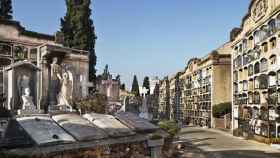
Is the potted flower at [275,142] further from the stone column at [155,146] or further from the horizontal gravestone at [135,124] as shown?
the stone column at [155,146]

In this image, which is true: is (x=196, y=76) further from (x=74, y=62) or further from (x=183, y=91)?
(x=74, y=62)

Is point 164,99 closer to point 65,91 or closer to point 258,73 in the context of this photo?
point 258,73

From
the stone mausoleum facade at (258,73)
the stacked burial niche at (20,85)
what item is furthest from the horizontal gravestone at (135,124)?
the stone mausoleum facade at (258,73)

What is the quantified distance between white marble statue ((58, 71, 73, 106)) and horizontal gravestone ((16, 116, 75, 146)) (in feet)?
13.4

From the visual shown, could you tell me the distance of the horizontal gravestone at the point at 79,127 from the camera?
37.5 feet

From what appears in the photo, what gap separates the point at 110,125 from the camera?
13469mm

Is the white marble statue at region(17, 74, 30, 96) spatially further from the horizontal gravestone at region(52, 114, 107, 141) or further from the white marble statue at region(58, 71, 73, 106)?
the horizontal gravestone at region(52, 114, 107, 141)

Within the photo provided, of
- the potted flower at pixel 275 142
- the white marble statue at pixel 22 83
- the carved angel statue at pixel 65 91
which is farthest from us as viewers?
the potted flower at pixel 275 142

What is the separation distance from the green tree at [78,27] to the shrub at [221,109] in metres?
13.7

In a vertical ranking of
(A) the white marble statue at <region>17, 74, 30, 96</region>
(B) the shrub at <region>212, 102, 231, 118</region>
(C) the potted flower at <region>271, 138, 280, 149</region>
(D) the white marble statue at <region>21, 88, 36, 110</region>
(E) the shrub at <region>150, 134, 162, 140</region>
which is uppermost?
(A) the white marble statue at <region>17, 74, 30, 96</region>

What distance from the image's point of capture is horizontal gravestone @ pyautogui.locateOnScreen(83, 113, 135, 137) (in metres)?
12.8

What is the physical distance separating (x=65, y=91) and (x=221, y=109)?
81.9ft

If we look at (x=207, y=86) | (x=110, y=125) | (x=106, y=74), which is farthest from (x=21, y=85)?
(x=106, y=74)

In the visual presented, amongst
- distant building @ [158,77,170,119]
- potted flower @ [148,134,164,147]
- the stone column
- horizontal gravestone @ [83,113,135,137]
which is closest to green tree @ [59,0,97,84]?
horizontal gravestone @ [83,113,135,137]
